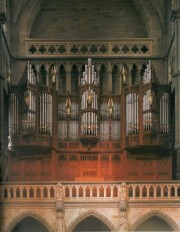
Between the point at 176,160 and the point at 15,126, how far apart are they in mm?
8207

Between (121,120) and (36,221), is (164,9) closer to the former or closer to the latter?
(121,120)

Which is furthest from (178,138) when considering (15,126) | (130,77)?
(15,126)

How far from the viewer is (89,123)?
32.3 meters

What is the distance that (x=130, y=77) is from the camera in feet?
113

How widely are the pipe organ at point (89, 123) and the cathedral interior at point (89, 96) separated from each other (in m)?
0.05

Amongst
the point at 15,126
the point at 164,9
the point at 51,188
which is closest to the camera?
the point at 51,188

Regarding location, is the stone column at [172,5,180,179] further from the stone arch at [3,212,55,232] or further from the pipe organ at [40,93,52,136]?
the stone arch at [3,212,55,232]

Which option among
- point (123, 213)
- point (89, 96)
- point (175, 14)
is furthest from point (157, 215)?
point (175, 14)

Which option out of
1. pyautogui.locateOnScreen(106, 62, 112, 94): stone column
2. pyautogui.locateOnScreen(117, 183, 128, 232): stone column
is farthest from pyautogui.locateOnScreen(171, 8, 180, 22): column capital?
pyautogui.locateOnScreen(117, 183, 128, 232): stone column

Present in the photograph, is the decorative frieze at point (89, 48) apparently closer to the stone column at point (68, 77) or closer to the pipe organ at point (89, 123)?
the stone column at point (68, 77)

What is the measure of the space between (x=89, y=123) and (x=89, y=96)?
1.36 metres

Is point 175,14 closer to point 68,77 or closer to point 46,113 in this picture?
point 68,77

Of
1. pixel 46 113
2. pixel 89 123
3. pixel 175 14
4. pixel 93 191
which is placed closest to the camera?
pixel 93 191

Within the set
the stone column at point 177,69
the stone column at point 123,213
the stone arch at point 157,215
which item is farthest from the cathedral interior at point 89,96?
the stone column at point 123,213
